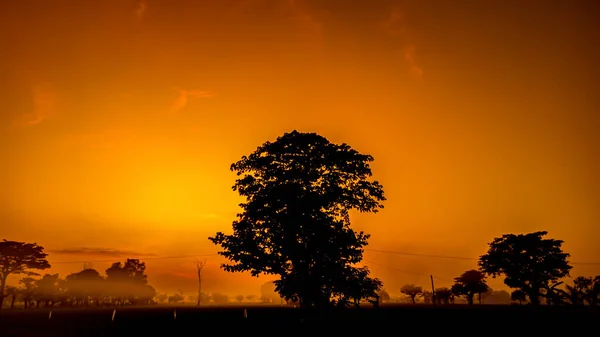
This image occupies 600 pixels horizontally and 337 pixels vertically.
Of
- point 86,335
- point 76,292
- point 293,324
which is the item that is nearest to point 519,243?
point 293,324

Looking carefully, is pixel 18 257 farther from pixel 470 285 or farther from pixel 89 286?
pixel 470 285

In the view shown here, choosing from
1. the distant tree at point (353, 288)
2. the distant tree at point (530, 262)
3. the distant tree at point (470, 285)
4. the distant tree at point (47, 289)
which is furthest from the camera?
the distant tree at point (47, 289)

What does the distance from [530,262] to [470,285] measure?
23670 millimetres

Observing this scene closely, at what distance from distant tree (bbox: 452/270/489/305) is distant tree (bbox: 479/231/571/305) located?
16898mm

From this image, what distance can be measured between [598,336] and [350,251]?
49.7 ft

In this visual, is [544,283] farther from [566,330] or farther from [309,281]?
[309,281]

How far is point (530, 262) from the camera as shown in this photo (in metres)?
72.8

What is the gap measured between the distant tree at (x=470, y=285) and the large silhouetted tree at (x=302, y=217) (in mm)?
75562

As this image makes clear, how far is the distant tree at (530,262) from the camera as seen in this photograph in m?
71.2

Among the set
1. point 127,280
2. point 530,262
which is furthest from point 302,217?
point 127,280

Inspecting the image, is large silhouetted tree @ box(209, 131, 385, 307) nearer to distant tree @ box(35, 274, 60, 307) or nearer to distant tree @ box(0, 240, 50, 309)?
distant tree @ box(0, 240, 50, 309)

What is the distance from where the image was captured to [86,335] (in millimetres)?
26250

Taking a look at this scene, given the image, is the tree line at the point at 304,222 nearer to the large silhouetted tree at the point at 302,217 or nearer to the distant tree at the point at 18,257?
the large silhouetted tree at the point at 302,217

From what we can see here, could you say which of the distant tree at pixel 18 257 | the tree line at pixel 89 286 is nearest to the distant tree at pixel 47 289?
the tree line at pixel 89 286
